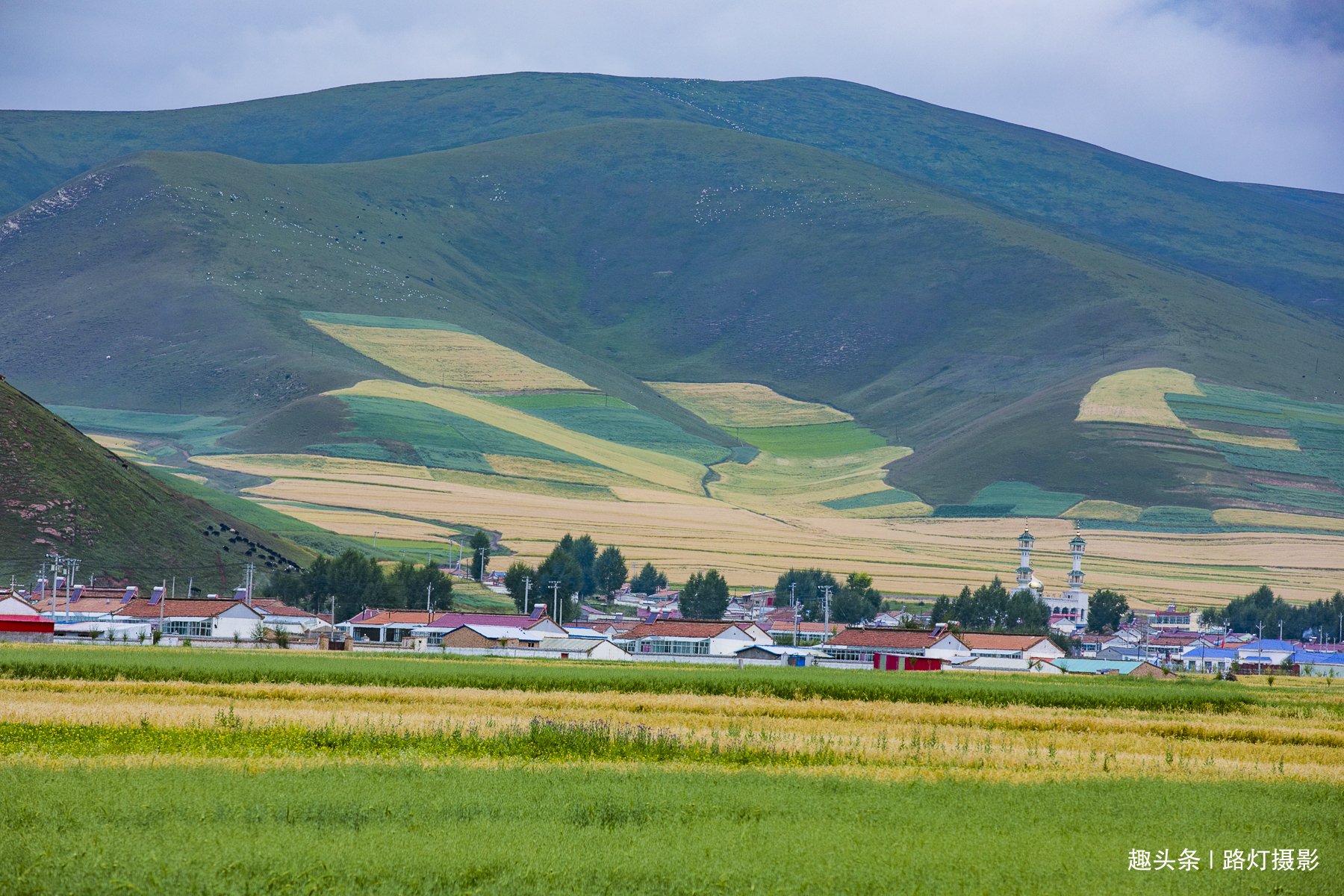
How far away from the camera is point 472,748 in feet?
110

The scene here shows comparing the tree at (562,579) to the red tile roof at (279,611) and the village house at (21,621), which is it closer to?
the red tile roof at (279,611)

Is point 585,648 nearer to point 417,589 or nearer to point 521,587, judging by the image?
point 417,589

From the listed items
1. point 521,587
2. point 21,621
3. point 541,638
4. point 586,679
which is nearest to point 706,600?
point 521,587

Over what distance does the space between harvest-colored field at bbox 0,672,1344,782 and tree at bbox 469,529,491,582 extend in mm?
111768

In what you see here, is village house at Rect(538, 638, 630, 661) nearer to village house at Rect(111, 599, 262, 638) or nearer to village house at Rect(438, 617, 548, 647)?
village house at Rect(438, 617, 548, 647)

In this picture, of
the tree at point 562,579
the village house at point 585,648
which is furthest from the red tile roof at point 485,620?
the tree at point 562,579

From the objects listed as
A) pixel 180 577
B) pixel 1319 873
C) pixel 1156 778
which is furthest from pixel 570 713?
pixel 180 577

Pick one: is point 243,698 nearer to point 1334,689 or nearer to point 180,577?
point 1334,689

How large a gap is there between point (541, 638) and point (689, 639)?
11855mm

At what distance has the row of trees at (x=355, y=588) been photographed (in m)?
131

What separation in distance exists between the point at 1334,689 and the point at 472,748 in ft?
199

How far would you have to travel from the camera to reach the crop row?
2128 inches

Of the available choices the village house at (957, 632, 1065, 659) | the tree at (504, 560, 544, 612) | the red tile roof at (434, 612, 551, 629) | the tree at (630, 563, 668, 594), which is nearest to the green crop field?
the village house at (957, 632, 1065, 659)

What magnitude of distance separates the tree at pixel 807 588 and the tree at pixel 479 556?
3695 centimetres
